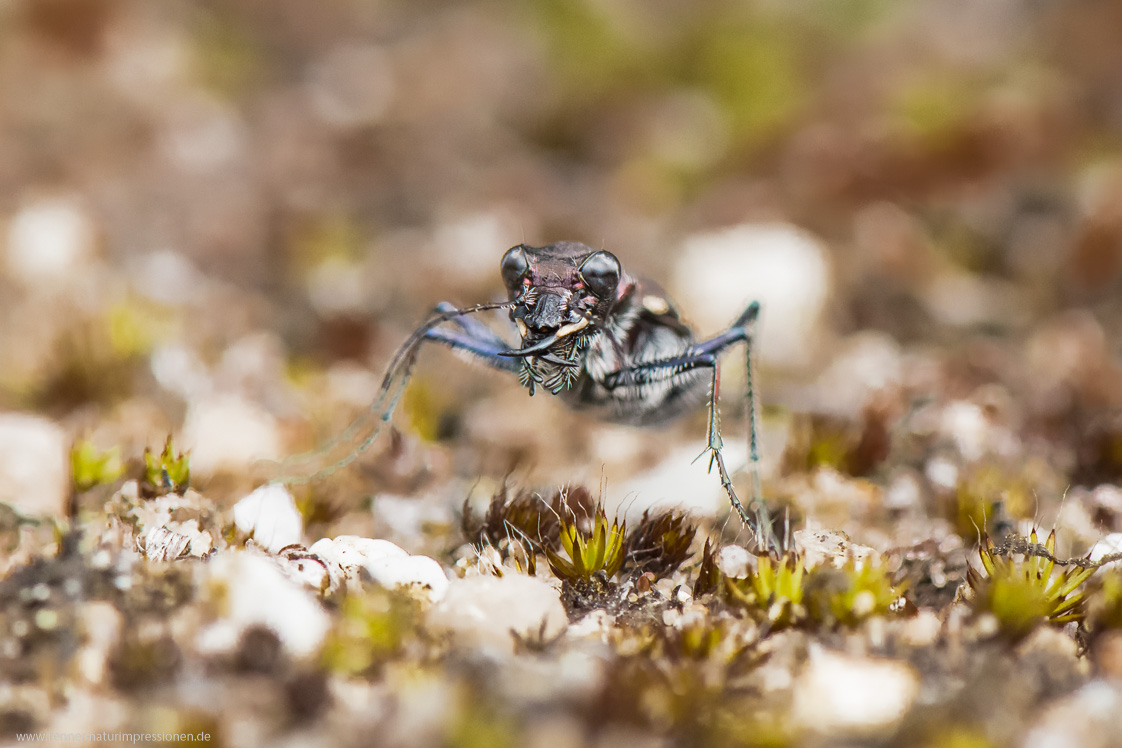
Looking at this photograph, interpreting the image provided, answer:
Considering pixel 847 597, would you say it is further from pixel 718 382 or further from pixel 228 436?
pixel 228 436

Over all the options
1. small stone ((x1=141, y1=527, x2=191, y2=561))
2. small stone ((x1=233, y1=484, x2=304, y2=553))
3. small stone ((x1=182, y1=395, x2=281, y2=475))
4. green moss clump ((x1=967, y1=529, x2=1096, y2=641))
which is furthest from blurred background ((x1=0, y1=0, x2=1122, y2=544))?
small stone ((x1=141, y1=527, x2=191, y2=561))

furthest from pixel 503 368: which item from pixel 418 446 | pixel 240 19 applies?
pixel 240 19

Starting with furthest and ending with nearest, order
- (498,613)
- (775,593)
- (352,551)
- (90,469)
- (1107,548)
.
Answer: (90,469) → (1107,548) → (352,551) → (775,593) → (498,613)

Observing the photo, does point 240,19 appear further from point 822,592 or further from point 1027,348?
point 822,592

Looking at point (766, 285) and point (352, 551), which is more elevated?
point (766, 285)

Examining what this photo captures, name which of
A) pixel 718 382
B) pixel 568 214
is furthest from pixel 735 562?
pixel 568 214

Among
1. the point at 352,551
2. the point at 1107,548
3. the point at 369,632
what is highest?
the point at 352,551

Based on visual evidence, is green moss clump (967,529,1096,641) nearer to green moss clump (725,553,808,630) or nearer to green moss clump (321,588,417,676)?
green moss clump (725,553,808,630)

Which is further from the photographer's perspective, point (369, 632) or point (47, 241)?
point (47, 241)
